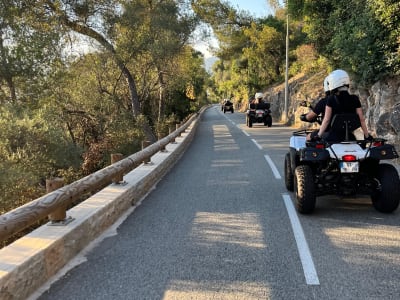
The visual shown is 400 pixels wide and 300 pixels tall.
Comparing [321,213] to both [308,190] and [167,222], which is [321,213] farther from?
[167,222]

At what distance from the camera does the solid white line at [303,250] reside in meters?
3.87

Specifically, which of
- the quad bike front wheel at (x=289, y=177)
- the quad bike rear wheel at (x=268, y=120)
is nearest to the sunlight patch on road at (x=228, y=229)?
the quad bike front wheel at (x=289, y=177)

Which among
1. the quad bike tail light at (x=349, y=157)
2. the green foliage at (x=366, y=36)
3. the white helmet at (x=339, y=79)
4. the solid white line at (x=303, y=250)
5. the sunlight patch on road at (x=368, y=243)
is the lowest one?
the sunlight patch on road at (x=368, y=243)

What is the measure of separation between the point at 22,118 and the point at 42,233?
14.3m

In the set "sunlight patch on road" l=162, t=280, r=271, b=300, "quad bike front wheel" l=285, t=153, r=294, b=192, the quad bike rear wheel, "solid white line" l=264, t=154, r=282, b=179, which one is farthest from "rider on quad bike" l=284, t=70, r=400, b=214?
the quad bike rear wheel

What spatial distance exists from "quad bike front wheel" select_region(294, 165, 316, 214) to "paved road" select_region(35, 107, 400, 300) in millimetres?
143

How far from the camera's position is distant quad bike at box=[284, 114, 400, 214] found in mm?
5699

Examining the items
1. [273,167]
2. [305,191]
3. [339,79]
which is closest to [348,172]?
[305,191]

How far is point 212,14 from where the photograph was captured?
135ft

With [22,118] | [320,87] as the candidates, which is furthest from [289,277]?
[320,87]

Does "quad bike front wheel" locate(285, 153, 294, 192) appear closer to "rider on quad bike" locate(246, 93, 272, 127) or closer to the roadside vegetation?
the roadside vegetation

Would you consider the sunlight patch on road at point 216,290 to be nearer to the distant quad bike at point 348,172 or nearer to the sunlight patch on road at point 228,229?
the sunlight patch on road at point 228,229

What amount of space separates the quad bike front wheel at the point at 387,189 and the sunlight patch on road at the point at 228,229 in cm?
175

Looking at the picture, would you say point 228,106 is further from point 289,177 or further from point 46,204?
point 46,204
